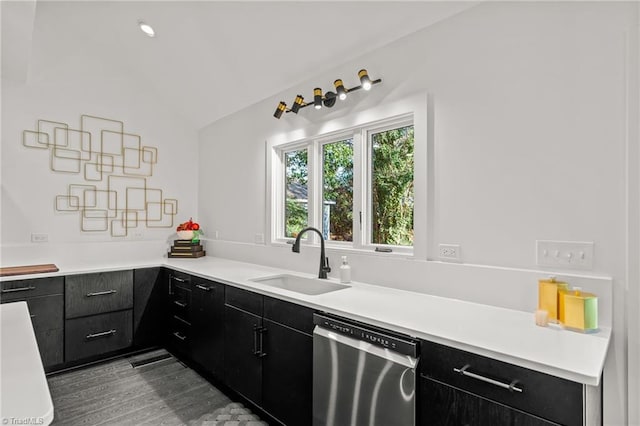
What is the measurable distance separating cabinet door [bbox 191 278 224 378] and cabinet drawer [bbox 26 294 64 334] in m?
1.04

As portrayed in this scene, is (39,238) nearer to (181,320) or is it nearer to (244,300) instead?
(181,320)

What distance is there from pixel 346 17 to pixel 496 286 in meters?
1.80

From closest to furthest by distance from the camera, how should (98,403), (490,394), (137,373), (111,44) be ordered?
(490,394)
(98,403)
(137,373)
(111,44)

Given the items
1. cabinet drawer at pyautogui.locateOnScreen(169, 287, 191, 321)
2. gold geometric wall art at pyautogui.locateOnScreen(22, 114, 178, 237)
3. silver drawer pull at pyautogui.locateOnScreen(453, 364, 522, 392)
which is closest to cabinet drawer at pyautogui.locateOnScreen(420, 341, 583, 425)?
silver drawer pull at pyautogui.locateOnScreen(453, 364, 522, 392)

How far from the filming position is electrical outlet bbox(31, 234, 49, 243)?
3.16 metres

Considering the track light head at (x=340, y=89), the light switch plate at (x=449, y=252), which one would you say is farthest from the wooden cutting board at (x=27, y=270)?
the light switch plate at (x=449, y=252)

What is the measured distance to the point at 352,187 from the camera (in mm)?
2568

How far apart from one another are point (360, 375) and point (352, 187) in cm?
139

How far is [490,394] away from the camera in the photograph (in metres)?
1.16

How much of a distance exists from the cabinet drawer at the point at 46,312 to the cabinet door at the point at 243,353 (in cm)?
146

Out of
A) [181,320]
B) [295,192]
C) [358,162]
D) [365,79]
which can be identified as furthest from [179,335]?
[365,79]

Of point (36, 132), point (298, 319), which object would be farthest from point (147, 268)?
point (298, 319)

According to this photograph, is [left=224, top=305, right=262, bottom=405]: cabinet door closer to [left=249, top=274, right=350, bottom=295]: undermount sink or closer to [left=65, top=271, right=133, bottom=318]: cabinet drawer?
[left=249, top=274, right=350, bottom=295]: undermount sink

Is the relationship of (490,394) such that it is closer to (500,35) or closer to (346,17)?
(500,35)
